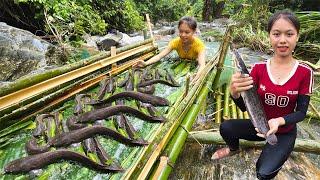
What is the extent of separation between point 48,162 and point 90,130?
0.44 meters

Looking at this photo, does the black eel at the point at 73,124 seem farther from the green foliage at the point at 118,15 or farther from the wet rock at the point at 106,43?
the green foliage at the point at 118,15

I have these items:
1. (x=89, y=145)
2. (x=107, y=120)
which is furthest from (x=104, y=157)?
(x=107, y=120)

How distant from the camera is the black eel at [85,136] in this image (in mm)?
2504

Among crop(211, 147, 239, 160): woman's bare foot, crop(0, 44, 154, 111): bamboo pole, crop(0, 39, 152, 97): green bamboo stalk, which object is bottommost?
crop(211, 147, 239, 160): woman's bare foot

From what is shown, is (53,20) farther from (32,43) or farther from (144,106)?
(144,106)

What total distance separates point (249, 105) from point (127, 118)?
119 cm

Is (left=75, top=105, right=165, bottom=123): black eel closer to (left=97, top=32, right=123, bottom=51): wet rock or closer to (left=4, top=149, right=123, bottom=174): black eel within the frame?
(left=4, top=149, right=123, bottom=174): black eel

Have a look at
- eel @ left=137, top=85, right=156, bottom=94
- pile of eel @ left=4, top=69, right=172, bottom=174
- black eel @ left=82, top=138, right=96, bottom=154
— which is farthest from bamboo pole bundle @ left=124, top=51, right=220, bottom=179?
eel @ left=137, top=85, right=156, bottom=94

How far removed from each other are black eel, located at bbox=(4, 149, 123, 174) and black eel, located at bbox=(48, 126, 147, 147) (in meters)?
0.20

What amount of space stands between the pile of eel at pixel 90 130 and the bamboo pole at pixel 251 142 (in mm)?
364

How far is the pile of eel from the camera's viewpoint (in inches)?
90.7

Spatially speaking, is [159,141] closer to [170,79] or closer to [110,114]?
[110,114]

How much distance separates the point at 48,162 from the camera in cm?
227

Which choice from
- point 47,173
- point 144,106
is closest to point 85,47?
point 144,106
